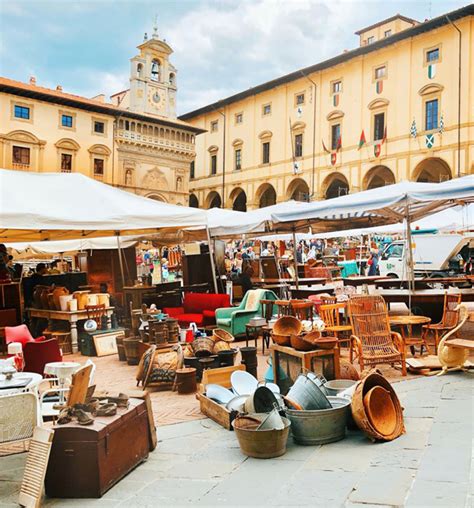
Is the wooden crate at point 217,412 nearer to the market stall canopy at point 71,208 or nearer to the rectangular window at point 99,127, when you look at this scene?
the market stall canopy at point 71,208

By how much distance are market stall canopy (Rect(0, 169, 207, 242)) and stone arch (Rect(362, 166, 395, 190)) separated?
23349 millimetres

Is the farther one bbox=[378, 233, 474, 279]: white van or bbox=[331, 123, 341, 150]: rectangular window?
bbox=[331, 123, 341, 150]: rectangular window

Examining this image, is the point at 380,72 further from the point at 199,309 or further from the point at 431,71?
the point at 199,309

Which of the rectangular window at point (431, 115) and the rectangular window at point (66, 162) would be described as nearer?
the rectangular window at point (431, 115)

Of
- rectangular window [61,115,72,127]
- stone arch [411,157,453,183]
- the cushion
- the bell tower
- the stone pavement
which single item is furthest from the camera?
the bell tower

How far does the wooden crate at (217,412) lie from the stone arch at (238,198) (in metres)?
34.9

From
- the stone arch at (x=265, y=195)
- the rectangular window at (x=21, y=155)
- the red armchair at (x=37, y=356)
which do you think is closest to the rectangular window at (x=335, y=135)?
the stone arch at (x=265, y=195)

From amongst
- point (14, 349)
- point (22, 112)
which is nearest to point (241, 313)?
point (14, 349)

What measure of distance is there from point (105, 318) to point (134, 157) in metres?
31.8

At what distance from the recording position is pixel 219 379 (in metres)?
5.46

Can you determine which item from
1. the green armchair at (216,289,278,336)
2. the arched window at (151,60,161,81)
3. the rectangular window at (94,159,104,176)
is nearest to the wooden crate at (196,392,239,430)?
the green armchair at (216,289,278,336)

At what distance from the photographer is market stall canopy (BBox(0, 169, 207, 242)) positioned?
6668mm

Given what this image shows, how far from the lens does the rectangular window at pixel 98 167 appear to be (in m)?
37.2

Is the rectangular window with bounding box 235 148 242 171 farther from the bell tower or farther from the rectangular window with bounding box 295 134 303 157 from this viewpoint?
the bell tower
